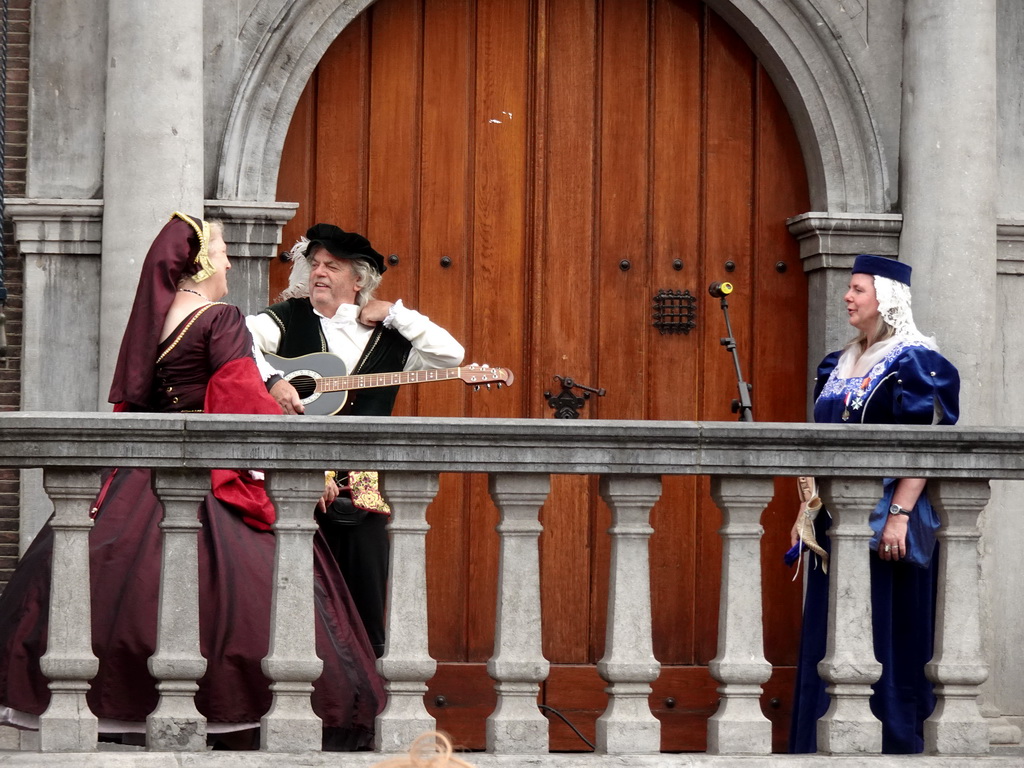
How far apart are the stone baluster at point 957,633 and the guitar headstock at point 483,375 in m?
1.62

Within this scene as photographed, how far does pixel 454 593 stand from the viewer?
20.2 feet

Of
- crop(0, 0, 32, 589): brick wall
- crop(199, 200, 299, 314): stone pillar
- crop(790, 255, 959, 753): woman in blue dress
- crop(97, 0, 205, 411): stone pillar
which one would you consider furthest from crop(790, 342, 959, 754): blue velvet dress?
crop(0, 0, 32, 589): brick wall

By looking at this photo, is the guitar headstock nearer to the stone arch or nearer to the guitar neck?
the guitar neck

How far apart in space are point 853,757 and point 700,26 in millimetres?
3283

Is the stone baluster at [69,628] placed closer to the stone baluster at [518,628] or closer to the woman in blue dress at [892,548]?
the stone baluster at [518,628]

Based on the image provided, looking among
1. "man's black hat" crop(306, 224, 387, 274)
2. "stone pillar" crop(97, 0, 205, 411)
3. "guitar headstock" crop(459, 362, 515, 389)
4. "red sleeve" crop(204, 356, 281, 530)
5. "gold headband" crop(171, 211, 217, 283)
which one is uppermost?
"stone pillar" crop(97, 0, 205, 411)

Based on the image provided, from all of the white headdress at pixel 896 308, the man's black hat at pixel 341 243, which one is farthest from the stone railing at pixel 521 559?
the man's black hat at pixel 341 243

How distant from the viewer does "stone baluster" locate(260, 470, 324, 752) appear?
3.99 metres

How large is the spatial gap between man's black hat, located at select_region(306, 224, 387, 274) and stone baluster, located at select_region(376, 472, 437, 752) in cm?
153

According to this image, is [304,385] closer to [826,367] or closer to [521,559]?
[521,559]

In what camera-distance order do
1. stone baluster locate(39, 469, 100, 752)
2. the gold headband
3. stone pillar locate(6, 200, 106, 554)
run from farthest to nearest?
stone pillar locate(6, 200, 106, 554)
the gold headband
stone baluster locate(39, 469, 100, 752)

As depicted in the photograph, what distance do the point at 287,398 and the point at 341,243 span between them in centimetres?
78

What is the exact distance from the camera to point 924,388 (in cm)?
475

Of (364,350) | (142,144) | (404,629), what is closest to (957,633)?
(404,629)
